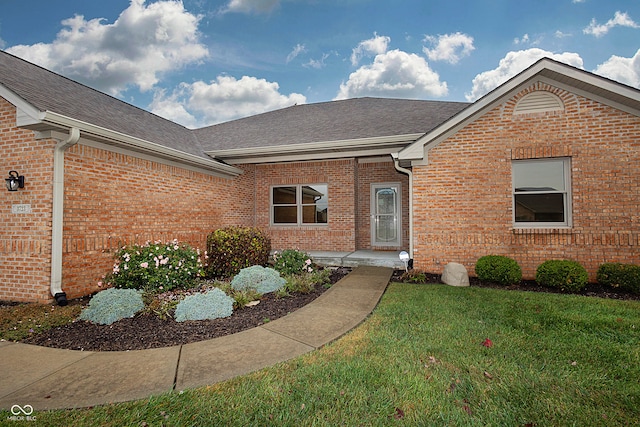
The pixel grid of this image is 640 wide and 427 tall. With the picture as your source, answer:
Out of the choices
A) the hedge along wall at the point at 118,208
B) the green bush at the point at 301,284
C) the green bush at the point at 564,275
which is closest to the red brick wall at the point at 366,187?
the green bush at the point at 301,284

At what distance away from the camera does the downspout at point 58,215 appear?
16.7 feet

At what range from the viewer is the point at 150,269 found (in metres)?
5.80

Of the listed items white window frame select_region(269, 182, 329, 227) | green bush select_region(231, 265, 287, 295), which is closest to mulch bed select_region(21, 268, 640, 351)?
green bush select_region(231, 265, 287, 295)

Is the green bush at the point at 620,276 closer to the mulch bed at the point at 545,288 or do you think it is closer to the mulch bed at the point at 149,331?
the mulch bed at the point at 545,288

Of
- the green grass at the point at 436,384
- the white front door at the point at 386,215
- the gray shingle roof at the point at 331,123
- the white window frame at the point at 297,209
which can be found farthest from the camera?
the white window frame at the point at 297,209

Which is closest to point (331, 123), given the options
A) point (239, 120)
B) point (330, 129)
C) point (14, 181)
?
point (330, 129)

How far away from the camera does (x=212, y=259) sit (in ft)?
24.2

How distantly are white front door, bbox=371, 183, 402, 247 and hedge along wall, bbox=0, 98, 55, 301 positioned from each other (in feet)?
29.5

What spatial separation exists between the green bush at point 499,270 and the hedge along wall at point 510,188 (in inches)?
15.6

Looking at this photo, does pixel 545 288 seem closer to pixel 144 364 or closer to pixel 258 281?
pixel 258 281

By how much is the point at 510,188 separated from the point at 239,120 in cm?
1122

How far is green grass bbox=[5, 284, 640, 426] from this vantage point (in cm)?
211

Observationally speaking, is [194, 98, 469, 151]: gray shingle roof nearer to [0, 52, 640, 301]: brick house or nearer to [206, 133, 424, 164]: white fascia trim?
[0, 52, 640, 301]: brick house

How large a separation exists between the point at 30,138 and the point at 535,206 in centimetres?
1064
